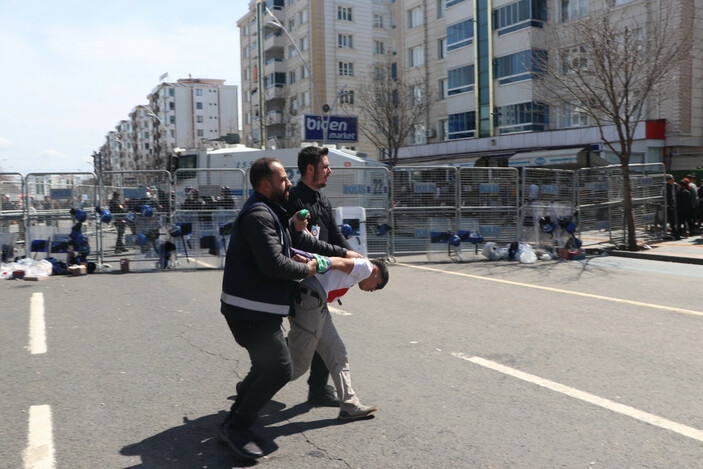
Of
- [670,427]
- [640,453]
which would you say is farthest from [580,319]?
[640,453]

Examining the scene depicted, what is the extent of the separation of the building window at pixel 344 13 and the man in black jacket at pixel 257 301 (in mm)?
58054

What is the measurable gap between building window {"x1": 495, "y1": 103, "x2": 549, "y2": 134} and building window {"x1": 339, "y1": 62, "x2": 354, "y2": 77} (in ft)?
84.3

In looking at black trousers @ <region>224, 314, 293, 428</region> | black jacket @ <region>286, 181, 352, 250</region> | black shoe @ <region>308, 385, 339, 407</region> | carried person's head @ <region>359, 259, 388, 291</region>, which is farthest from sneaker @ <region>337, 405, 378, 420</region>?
black jacket @ <region>286, 181, 352, 250</region>

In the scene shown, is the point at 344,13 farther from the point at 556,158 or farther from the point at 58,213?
the point at 58,213

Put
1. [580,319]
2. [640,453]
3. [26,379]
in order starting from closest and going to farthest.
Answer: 1. [640,453]
2. [26,379]
3. [580,319]

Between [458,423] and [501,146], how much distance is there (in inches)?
1259

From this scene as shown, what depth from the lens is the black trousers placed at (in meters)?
3.50

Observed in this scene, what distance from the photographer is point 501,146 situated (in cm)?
3438

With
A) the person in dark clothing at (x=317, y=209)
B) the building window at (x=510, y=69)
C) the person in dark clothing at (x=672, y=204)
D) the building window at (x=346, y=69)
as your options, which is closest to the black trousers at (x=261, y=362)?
the person in dark clothing at (x=317, y=209)

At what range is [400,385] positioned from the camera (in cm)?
474

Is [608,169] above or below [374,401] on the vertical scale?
above

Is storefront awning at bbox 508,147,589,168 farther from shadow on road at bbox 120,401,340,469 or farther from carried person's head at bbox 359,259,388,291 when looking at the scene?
shadow on road at bbox 120,401,340,469

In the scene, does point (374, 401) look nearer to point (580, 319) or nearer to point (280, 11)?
point (580, 319)

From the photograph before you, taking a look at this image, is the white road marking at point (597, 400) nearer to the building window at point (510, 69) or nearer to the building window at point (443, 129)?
the building window at point (510, 69)
